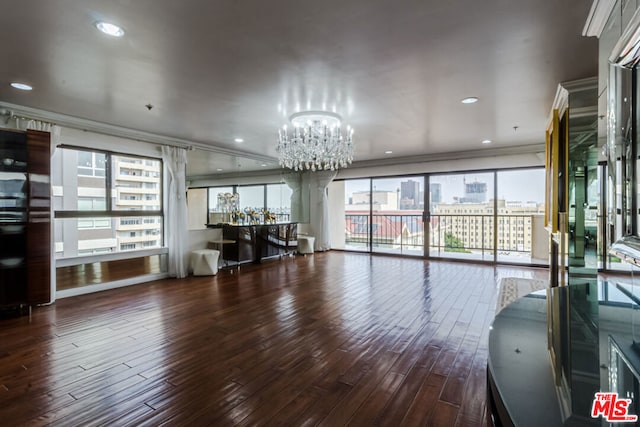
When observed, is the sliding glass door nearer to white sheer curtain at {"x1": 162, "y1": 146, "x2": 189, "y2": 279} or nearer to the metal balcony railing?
the metal balcony railing

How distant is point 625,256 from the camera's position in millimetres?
1229

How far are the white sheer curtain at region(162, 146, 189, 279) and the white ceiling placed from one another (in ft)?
3.66

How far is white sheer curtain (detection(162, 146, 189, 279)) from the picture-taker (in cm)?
549

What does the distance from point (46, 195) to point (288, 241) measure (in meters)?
4.88

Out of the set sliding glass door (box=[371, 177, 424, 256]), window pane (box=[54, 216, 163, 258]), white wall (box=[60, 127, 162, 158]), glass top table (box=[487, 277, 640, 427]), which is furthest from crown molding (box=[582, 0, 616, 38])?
window pane (box=[54, 216, 163, 258])

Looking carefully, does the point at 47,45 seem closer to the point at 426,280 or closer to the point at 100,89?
the point at 100,89

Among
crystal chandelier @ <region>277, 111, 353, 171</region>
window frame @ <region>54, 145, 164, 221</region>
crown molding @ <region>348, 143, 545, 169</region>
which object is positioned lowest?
window frame @ <region>54, 145, 164, 221</region>

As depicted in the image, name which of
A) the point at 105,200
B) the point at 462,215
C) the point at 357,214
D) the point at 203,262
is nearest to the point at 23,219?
the point at 105,200

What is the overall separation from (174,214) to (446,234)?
621 cm

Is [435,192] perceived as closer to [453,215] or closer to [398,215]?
[453,215]

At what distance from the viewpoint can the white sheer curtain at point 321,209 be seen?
8539 mm

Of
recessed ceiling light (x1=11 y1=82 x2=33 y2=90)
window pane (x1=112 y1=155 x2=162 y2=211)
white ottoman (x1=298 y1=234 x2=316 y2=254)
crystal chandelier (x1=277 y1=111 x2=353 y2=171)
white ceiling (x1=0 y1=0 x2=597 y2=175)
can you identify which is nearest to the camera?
white ceiling (x1=0 y1=0 x2=597 y2=175)

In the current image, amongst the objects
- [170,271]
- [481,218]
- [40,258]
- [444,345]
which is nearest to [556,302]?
[444,345]

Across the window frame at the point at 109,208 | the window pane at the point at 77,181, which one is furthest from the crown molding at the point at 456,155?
the window pane at the point at 77,181
